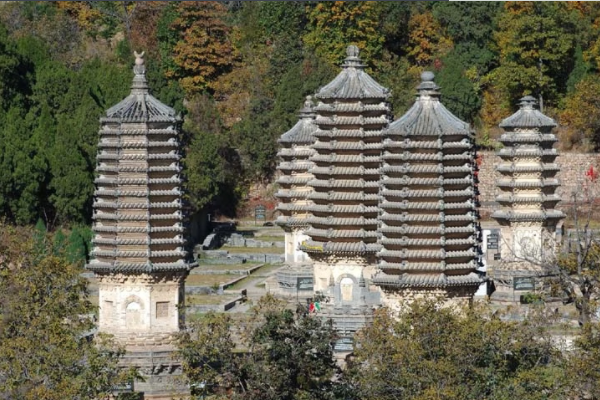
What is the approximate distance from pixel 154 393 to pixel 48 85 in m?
38.6

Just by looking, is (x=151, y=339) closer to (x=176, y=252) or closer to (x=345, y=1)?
(x=176, y=252)

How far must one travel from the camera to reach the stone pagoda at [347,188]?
8169 centimetres

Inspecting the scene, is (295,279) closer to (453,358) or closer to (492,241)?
(492,241)

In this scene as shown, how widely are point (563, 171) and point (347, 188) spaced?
1349 inches

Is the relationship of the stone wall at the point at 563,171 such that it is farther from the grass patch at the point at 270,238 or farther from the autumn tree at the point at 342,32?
the grass patch at the point at 270,238

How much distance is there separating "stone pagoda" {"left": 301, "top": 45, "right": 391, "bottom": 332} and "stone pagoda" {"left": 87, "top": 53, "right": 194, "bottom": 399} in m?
7.21

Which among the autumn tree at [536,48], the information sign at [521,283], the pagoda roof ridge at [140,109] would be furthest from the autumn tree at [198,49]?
the pagoda roof ridge at [140,109]

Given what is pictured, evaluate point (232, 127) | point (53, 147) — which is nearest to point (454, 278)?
point (53, 147)

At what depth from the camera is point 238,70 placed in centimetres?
12269

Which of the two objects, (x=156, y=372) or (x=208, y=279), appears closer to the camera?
(x=156, y=372)

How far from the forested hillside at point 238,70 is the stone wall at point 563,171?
3.21 feet

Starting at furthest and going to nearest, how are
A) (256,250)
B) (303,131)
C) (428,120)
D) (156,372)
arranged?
(256,250)
(303,131)
(156,372)
(428,120)

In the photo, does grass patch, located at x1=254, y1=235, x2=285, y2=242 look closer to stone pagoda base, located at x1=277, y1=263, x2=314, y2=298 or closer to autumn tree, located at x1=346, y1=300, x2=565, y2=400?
stone pagoda base, located at x1=277, y1=263, x2=314, y2=298

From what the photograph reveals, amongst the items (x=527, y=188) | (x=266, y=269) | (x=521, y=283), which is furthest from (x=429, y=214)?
(x=266, y=269)
